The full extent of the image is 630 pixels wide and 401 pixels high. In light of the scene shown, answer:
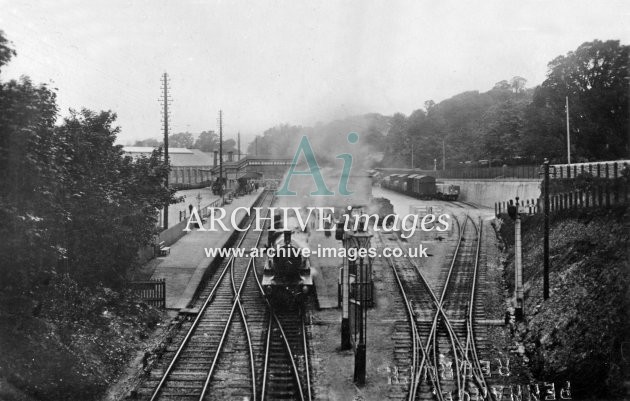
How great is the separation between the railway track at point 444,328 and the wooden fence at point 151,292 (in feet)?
26.6

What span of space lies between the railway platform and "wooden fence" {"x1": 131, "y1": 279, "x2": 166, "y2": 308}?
0.31m

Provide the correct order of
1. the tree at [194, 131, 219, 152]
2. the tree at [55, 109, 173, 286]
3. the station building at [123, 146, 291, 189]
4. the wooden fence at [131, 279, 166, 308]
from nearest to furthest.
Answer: the tree at [55, 109, 173, 286] → the wooden fence at [131, 279, 166, 308] → the station building at [123, 146, 291, 189] → the tree at [194, 131, 219, 152]

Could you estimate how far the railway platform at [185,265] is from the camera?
19278mm

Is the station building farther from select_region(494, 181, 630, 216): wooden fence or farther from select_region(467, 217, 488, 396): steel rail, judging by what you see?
select_region(494, 181, 630, 216): wooden fence

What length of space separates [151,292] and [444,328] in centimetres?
967

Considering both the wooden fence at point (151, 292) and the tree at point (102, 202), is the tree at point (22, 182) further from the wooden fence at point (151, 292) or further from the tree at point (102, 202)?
the wooden fence at point (151, 292)

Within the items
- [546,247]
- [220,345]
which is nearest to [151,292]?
[220,345]

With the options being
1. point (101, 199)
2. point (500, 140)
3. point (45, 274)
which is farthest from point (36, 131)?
point (500, 140)

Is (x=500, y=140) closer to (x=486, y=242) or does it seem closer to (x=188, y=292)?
(x=486, y=242)

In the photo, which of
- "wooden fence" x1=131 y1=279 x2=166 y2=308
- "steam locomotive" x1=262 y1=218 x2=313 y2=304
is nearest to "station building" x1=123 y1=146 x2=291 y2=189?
"wooden fence" x1=131 y1=279 x2=166 y2=308

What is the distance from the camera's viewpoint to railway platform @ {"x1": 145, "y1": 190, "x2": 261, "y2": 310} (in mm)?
19278

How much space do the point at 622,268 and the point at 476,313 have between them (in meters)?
5.67

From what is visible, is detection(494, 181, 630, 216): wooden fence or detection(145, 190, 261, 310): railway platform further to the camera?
detection(145, 190, 261, 310): railway platform

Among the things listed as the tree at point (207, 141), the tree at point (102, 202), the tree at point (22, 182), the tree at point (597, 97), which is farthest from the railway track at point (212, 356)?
the tree at point (207, 141)
